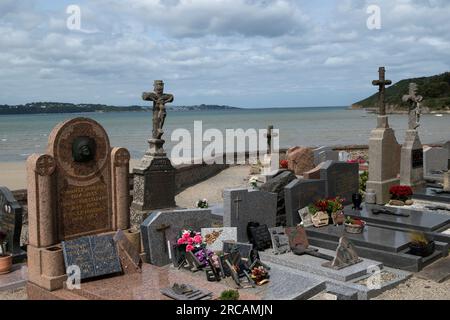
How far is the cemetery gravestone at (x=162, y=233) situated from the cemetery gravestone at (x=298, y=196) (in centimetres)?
315

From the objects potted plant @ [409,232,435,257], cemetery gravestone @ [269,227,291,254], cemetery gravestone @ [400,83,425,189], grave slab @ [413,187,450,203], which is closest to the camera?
potted plant @ [409,232,435,257]

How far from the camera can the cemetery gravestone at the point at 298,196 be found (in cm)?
1103

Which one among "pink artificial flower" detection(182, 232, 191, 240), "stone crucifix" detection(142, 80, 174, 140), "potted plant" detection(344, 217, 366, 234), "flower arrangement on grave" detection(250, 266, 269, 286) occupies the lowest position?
"flower arrangement on grave" detection(250, 266, 269, 286)

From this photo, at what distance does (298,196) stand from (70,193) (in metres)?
5.65

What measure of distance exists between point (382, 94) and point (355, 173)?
323 centimetres

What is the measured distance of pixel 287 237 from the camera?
9727 mm

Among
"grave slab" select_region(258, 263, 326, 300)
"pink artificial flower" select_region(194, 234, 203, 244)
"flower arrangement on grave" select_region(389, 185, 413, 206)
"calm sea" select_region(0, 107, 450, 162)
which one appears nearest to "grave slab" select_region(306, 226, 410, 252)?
"grave slab" select_region(258, 263, 326, 300)

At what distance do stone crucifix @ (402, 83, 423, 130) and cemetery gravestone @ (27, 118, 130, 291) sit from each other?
10.7m

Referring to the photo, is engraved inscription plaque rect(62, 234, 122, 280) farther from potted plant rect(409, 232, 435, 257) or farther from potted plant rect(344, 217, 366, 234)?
potted plant rect(409, 232, 435, 257)

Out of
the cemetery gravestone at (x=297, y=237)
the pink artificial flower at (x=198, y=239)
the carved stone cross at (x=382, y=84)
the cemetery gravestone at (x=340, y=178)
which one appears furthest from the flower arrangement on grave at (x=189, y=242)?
the carved stone cross at (x=382, y=84)

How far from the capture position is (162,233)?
337 inches

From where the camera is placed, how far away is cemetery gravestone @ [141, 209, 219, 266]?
842 centimetres
